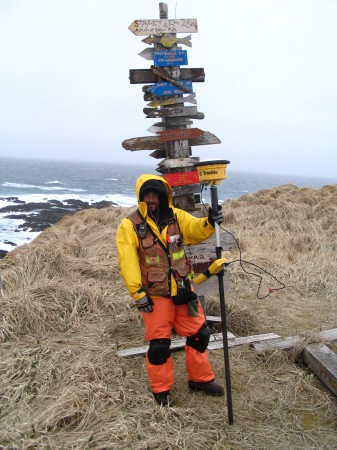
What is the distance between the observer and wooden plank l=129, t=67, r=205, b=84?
13.4 ft

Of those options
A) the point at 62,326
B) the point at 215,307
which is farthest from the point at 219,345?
the point at 62,326

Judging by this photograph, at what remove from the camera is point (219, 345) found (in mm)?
4297

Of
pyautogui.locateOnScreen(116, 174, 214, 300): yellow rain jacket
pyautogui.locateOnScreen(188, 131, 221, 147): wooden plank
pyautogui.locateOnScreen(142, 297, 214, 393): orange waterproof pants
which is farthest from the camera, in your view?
pyautogui.locateOnScreen(188, 131, 221, 147): wooden plank

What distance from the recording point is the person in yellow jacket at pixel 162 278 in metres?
3.16

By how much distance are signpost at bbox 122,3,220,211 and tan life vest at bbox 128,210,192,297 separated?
106 centimetres

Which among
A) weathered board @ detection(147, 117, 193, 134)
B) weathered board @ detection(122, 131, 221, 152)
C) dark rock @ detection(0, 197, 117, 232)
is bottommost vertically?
dark rock @ detection(0, 197, 117, 232)

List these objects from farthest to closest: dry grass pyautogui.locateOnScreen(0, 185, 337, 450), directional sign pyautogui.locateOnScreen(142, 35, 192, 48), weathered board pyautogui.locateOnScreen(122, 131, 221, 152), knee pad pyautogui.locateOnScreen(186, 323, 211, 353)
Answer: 1. weathered board pyautogui.locateOnScreen(122, 131, 221, 152)
2. directional sign pyautogui.locateOnScreen(142, 35, 192, 48)
3. knee pad pyautogui.locateOnScreen(186, 323, 211, 353)
4. dry grass pyautogui.locateOnScreen(0, 185, 337, 450)

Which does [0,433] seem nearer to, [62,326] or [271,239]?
[62,326]

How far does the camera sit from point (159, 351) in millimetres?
3145

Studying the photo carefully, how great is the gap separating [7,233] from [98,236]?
10655 millimetres

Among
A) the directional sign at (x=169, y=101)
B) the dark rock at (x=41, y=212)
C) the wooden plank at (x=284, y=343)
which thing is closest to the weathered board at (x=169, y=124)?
the directional sign at (x=169, y=101)

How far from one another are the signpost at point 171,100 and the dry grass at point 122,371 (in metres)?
1.93

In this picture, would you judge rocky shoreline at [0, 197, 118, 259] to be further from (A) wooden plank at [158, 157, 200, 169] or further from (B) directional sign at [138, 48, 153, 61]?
(B) directional sign at [138, 48, 153, 61]

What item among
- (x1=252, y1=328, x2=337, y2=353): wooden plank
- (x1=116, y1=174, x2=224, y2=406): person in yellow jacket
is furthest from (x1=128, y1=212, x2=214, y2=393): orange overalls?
(x1=252, y1=328, x2=337, y2=353): wooden plank
